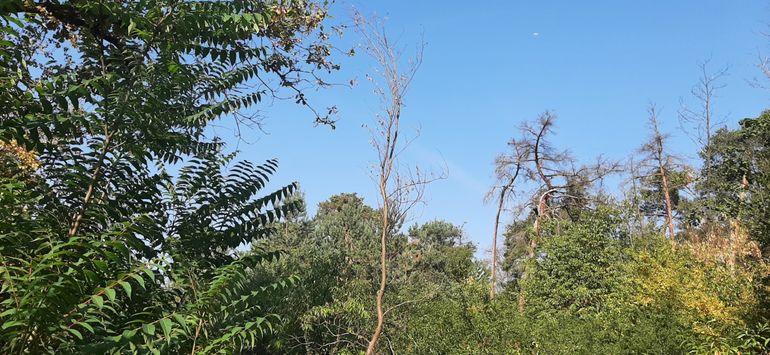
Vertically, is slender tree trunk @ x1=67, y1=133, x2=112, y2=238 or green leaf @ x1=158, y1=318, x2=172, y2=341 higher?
slender tree trunk @ x1=67, y1=133, x2=112, y2=238

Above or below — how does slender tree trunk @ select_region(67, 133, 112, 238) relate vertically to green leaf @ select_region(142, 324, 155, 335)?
above

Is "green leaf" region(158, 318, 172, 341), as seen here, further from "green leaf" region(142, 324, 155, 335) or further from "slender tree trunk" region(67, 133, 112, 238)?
"slender tree trunk" region(67, 133, 112, 238)

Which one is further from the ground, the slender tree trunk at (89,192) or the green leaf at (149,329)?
the slender tree trunk at (89,192)

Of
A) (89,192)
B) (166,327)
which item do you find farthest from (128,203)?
(166,327)

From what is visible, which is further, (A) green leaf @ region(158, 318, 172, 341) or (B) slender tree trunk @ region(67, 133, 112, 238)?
(B) slender tree trunk @ region(67, 133, 112, 238)

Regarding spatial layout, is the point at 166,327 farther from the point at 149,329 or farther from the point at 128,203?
the point at 128,203

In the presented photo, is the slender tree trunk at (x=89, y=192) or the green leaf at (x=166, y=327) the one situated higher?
the slender tree trunk at (x=89, y=192)

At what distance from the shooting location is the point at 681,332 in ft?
26.3

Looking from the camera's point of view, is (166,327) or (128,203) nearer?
(166,327)

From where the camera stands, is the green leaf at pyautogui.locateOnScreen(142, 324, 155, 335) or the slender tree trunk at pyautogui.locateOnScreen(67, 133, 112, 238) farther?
the slender tree trunk at pyautogui.locateOnScreen(67, 133, 112, 238)

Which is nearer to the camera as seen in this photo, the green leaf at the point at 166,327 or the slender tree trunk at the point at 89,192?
the green leaf at the point at 166,327

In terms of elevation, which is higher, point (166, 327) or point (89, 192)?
point (89, 192)

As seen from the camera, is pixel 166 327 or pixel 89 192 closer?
pixel 166 327

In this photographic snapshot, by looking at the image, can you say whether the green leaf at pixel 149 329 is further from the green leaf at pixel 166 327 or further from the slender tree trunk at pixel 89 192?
the slender tree trunk at pixel 89 192
